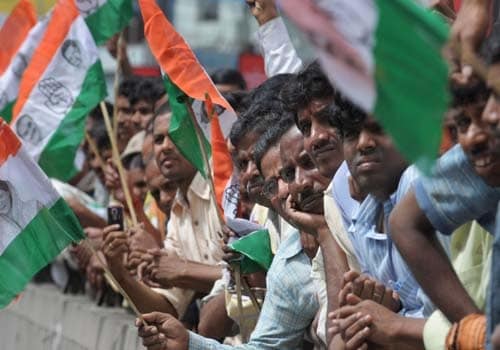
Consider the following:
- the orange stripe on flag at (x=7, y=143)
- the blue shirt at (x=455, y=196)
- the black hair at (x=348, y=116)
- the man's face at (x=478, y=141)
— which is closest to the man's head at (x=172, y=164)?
the orange stripe on flag at (x=7, y=143)

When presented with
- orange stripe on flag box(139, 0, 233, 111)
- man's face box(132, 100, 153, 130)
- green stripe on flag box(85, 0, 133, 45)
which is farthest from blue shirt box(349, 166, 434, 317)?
man's face box(132, 100, 153, 130)

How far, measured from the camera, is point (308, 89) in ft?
26.7

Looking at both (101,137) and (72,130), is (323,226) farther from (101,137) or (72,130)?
(101,137)

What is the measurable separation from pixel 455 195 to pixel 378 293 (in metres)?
0.85

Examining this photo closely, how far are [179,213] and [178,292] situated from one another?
579 mm

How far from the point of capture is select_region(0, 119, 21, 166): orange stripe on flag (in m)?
9.53

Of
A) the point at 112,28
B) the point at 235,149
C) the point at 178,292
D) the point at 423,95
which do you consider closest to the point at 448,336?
the point at 423,95

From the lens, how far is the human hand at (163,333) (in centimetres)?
855

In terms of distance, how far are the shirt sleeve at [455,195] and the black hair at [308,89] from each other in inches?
68.0

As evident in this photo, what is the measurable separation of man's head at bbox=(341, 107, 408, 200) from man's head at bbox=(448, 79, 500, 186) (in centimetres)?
94

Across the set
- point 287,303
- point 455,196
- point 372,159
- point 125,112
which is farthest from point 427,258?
point 125,112

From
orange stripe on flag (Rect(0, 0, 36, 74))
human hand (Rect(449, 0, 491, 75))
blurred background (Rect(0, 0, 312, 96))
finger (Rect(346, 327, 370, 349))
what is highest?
human hand (Rect(449, 0, 491, 75))

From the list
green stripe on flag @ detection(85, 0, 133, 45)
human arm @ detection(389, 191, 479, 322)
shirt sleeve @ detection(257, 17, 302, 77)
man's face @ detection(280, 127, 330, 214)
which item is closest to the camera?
human arm @ detection(389, 191, 479, 322)

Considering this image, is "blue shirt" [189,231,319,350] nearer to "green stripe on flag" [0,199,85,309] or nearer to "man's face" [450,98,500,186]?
"green stripe on flag" [0,199,85,309]
